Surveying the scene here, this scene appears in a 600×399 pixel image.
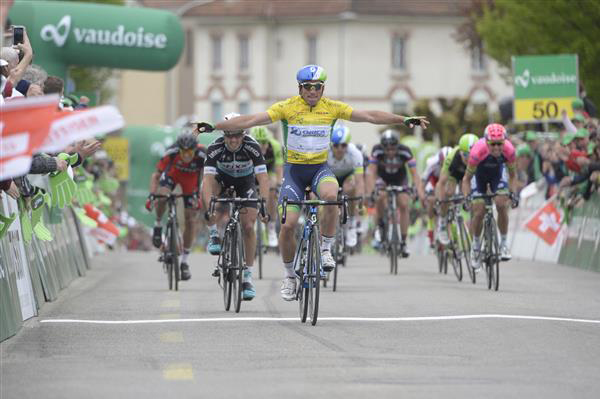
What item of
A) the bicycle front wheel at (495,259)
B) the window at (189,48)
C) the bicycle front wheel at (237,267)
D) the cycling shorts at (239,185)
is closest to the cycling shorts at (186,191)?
the cycling shorts at (239,185)

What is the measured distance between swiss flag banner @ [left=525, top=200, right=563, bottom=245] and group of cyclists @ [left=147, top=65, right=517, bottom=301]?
7.47ft

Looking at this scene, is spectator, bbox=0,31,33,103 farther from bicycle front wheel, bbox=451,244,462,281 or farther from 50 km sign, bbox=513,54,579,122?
50 km sign, bbox=513,54,579,122

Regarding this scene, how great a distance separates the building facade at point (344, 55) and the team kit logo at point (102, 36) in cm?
6518

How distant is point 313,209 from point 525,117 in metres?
17.3

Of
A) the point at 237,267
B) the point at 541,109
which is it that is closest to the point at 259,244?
the point at 237,267

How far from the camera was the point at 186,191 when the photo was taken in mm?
18984

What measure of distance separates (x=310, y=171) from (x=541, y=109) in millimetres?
16634

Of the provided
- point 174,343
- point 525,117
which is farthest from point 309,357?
point 525,117

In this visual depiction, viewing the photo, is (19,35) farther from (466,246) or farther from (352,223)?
(352,223)

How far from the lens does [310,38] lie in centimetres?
9394

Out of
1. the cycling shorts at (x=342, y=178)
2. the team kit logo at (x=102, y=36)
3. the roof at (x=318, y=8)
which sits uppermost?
the roof at (x=318, y=8)

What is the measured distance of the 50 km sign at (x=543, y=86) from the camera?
29.6 m

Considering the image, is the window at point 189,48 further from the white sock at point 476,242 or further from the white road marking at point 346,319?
the white road marking at point 346,319

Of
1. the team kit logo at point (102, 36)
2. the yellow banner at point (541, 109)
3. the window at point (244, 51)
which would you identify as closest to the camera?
the team kit logo at point (102, 36)
